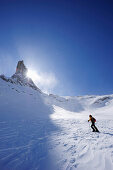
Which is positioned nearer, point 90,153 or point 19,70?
point 90,153

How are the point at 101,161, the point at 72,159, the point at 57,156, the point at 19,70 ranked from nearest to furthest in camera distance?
1. the point at 101,161
2. the point at 72,159
3. the point at 57,156
4. the point at 19,70

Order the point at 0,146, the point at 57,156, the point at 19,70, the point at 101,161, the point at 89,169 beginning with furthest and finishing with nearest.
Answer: the point at 19,70
the point at 0,146
the point at 57,156
the point at 101,161
the point at 89,169

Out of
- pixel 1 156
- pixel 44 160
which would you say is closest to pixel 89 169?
pixel 44 160

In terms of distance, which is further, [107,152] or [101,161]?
[107,152]

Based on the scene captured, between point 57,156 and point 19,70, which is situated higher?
point 19,70

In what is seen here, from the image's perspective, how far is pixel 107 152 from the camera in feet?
11.7

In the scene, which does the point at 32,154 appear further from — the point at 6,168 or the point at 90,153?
the point at 90,153

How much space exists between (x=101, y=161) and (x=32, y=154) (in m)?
2.98

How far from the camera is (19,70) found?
89500 millimetres

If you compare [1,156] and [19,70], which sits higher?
[19,70]

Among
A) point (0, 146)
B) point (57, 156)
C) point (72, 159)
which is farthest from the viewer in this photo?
point (0, 146)

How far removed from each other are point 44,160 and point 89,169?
178 centimetres

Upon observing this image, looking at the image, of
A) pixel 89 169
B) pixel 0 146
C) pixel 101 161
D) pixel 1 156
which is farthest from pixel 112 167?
pixel 0 146

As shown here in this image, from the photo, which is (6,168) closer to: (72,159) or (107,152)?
(72,159)
